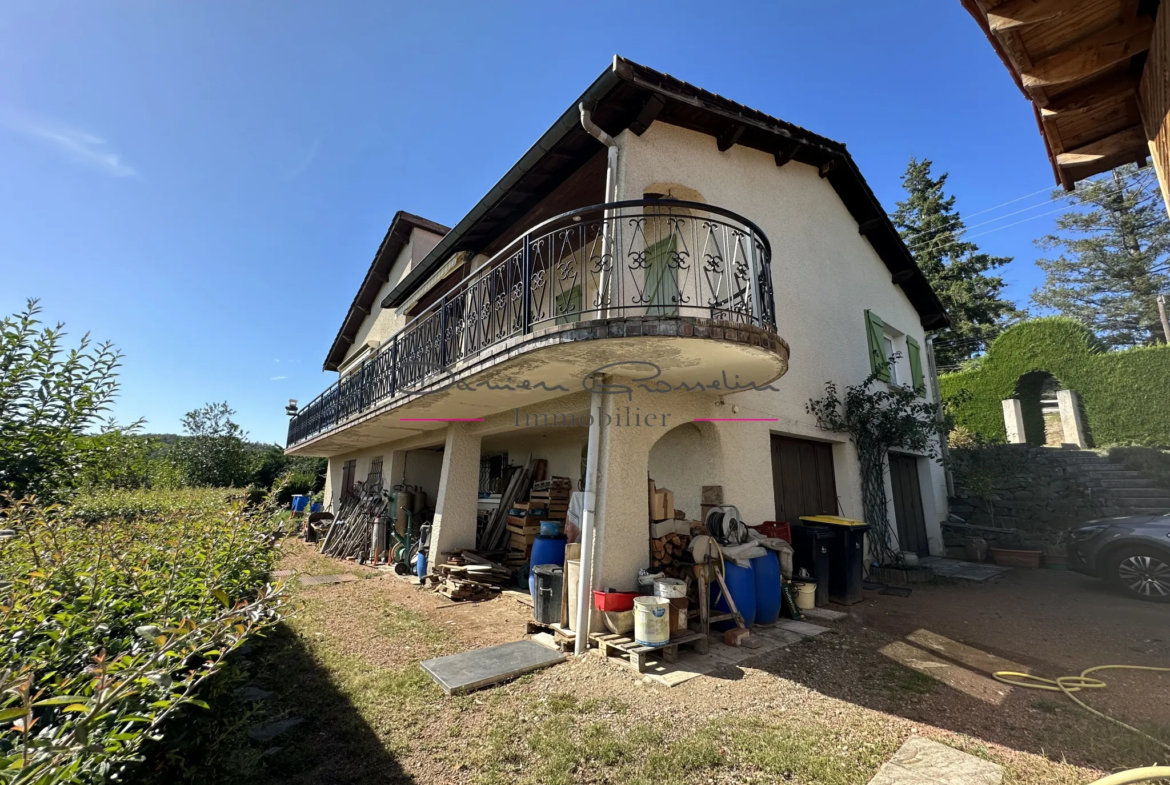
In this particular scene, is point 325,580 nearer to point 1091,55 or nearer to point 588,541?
point 588,541

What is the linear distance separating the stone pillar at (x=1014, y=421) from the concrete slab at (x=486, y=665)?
1640cm

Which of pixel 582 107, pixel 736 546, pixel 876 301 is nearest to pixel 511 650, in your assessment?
pixel 736 546

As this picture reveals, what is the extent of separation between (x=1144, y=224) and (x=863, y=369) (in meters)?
27.7

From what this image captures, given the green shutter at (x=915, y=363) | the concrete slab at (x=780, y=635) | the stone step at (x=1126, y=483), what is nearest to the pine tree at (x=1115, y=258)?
the stone step at (x=1126, y=483)

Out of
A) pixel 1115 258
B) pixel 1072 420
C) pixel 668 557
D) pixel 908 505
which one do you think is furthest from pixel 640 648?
pixel 1115 258

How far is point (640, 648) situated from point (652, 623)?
250 millimetres

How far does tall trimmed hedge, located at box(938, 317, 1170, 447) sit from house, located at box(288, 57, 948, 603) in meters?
5.03

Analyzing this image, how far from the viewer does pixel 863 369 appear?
9508 mm

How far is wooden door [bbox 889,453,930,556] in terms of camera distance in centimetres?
984

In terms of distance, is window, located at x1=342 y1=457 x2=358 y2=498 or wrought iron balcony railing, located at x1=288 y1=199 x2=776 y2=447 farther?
window, located at x1=342 y1=457 x2=358 y2=498

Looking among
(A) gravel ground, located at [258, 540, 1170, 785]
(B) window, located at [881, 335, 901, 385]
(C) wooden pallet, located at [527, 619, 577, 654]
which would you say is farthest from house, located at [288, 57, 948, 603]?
(A) gravel ground, located at [258, 540, 1170, 785]

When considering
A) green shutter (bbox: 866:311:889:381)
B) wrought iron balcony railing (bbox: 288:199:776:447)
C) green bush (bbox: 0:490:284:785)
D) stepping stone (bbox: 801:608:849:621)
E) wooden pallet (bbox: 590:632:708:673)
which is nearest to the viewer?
green bush (bbox: 0:490:284:785)

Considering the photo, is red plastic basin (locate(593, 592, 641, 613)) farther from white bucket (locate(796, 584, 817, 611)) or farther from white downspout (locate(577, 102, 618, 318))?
white downspout (locate(577, 102, 618, 318))

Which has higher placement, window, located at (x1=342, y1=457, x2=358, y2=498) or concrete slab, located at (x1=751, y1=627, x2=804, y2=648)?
window, located at (x1=342, y1=457, x2=358, y2=498)
